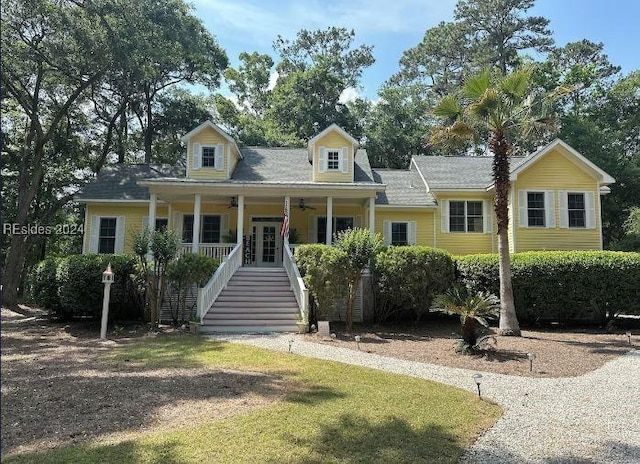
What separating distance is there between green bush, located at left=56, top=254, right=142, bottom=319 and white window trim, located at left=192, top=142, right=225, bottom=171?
6317 millimetres

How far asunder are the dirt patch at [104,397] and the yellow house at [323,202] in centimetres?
871

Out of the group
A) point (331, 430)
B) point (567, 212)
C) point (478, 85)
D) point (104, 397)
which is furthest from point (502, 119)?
point (104, 397)

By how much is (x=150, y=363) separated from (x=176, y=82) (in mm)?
27485

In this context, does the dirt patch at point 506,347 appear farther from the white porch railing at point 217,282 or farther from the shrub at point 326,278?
the white porch railing at point 217,282

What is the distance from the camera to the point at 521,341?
1233 cm

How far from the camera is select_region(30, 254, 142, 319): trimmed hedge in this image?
14492mm

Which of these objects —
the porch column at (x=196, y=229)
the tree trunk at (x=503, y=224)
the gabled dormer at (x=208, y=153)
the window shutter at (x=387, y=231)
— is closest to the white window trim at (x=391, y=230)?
the window shutter at (x=387, y=231)

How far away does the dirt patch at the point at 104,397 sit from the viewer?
17.8 ft

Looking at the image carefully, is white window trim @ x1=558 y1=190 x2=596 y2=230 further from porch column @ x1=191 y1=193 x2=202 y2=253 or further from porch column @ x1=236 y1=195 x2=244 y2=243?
porch column @ x1=191 y1=193 x2=202 y2=253

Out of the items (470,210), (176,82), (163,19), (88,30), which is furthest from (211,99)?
(470,210)

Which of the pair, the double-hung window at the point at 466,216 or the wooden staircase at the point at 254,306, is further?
the double-hung window at the point at 466,216

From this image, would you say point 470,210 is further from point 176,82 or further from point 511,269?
point 176,82

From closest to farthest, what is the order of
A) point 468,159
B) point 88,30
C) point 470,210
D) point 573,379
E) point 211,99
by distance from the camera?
1. point 573,379
2. point 88,30
3. point 470,210
4. point 468,159
5. point 211,99

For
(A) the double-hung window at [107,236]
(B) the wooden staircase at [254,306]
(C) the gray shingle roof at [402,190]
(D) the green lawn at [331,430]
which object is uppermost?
(C) the gray shingle roof at [402,190]
